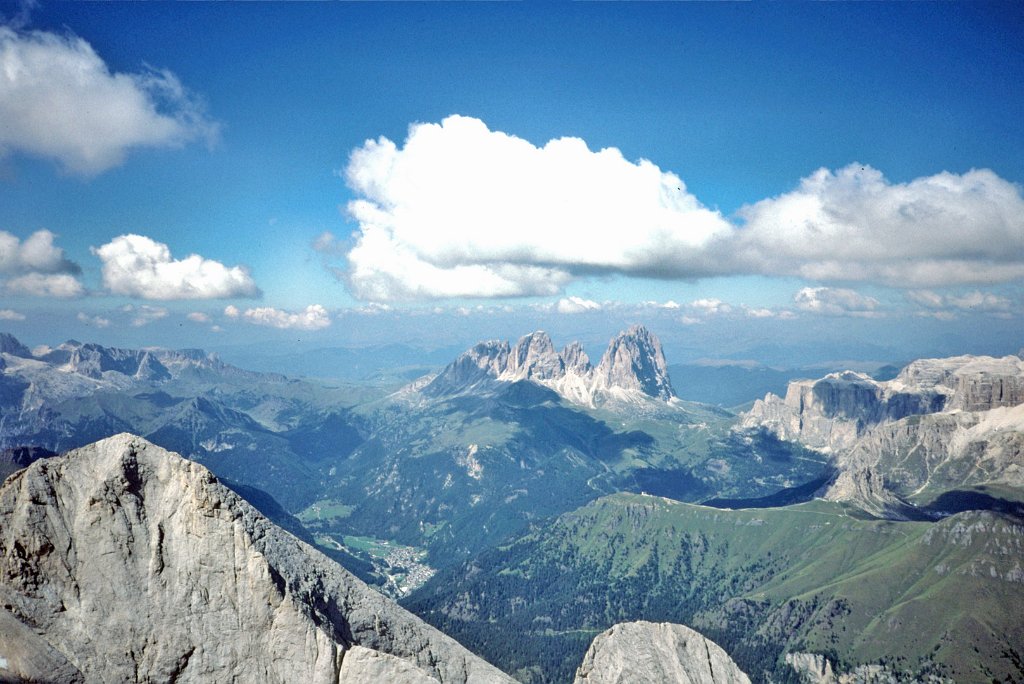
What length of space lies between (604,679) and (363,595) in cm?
1946

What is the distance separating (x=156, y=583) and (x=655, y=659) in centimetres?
3290

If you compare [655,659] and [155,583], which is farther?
[655,659]

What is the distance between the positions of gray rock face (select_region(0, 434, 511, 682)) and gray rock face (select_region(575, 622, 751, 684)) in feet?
59.1

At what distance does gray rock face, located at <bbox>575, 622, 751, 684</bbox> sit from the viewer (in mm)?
39781

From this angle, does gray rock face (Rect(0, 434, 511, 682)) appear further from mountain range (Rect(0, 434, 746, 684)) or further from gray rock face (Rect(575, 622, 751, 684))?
gray rock face (Rect(575, 622, 751, 684))

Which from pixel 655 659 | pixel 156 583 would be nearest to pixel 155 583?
pixel 156 583

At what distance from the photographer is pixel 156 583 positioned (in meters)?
27.4

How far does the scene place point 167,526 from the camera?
27.8 meters

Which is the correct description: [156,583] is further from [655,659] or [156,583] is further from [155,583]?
[655,659]

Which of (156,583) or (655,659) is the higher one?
(156,583)

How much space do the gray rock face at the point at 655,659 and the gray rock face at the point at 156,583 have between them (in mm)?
18003

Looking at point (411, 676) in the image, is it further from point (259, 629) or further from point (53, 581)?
point (53, 581)

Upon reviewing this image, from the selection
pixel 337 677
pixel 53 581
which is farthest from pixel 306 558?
pixel 53 581

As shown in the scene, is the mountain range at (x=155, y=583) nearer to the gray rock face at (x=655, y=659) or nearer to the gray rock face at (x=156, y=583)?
the gray rock face at (x=156, y=583)
